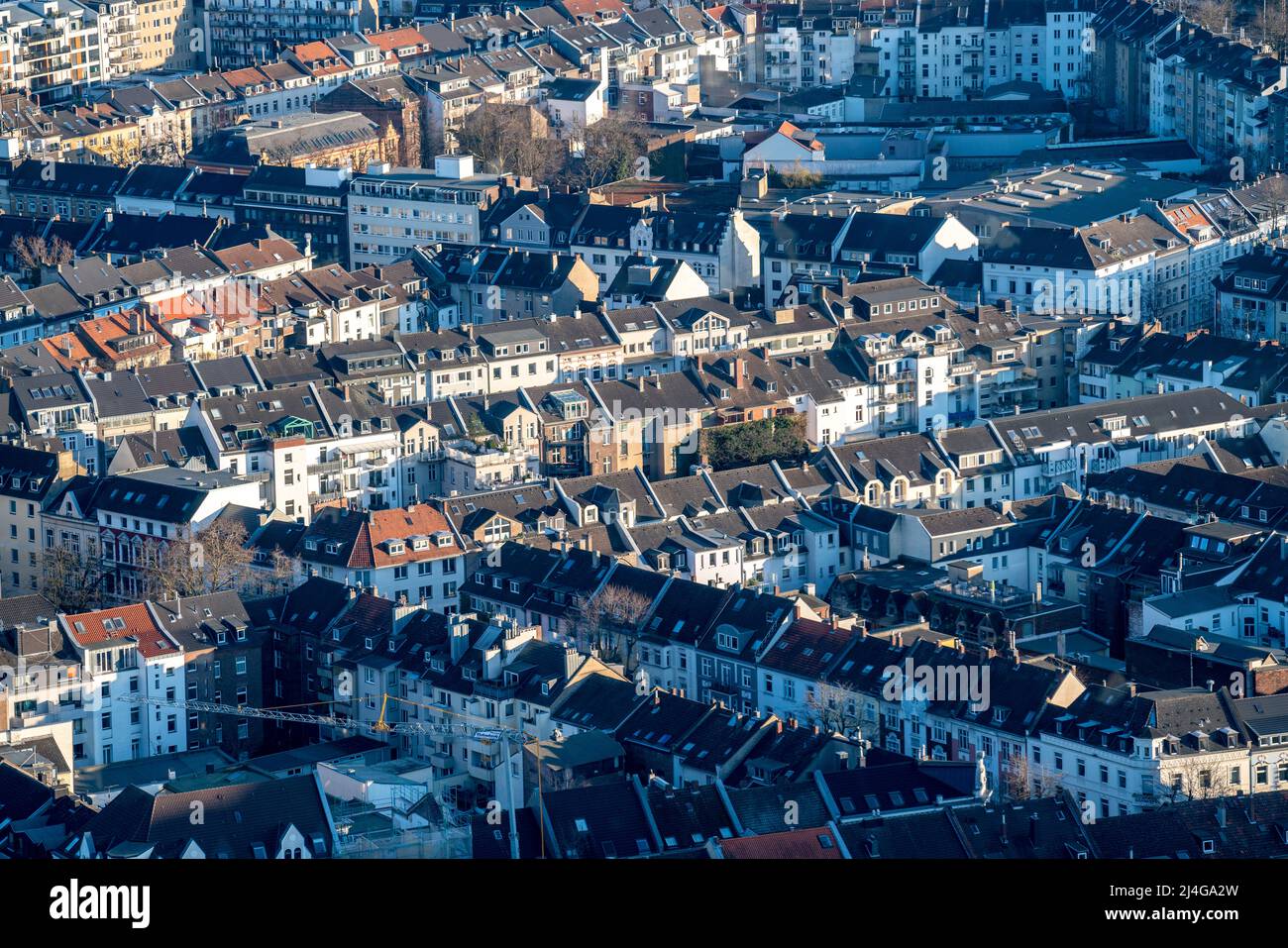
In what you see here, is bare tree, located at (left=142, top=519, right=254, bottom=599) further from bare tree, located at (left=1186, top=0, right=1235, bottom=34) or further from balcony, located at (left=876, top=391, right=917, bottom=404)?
bare tree, located at (left=1186, top=0, right=1235, bottom=34)

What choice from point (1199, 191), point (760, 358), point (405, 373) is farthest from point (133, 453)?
point (1199, 191)

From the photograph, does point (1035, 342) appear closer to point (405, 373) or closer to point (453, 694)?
point (405, 373)

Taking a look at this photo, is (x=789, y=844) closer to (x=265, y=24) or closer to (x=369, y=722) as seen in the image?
(x=369, y=722)

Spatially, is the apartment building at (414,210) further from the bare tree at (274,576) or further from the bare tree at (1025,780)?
the bare tree at (1025,780)

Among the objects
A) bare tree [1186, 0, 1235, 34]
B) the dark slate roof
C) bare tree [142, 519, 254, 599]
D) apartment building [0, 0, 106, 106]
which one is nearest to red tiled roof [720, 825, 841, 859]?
the dark slate roof

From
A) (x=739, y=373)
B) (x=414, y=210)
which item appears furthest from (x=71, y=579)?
(x=414, y=210)

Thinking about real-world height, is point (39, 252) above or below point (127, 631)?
above
